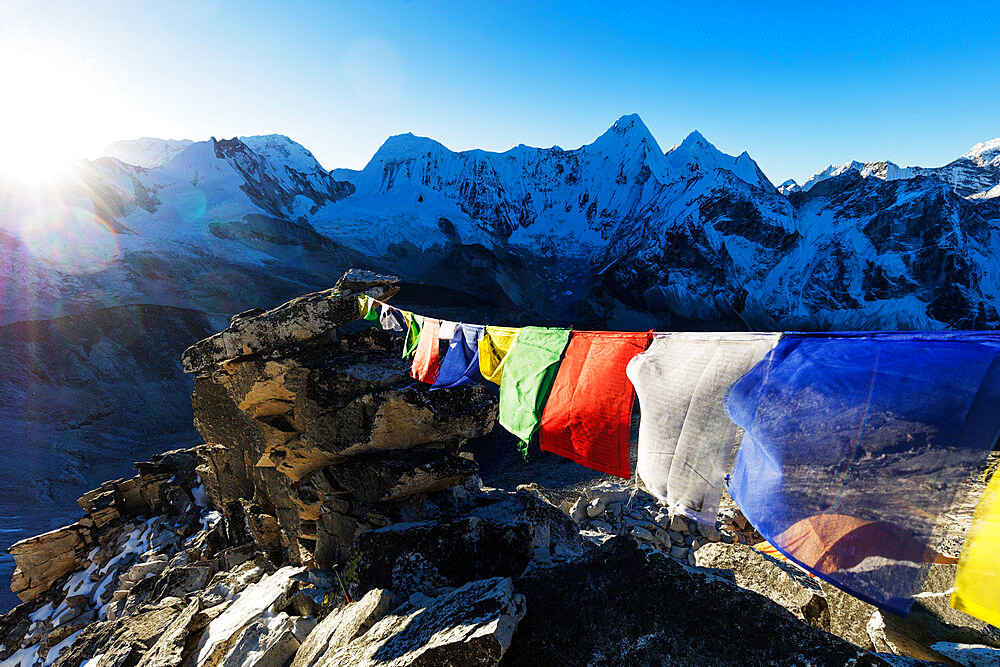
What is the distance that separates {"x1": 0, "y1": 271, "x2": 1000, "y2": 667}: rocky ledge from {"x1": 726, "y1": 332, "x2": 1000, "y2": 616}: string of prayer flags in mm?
1001

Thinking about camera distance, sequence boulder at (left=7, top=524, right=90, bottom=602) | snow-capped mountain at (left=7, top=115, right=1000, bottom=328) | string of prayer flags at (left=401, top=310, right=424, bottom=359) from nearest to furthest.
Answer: string of prayer flags at (left=401, top=310, right=424, bottom=359)
boulder at (left=7, top=524, right=90, bottom=602)
snow-capped mountain at (left=7, top=115, right=1000, bottom=328)

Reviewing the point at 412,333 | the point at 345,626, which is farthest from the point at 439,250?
the point at 345,626

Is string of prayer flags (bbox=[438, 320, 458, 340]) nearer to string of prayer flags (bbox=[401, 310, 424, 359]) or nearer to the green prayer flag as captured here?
string of prayer flags (bbox=[401, 310, 424, 359])

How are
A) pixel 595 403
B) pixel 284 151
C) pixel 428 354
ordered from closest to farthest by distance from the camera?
pixel 595 403, pixel 428 354, pixel 284 151

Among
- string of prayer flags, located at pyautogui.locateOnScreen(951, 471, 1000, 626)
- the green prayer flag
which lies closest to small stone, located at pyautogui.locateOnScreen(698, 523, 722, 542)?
the green prayer flag

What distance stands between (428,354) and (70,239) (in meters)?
46.6

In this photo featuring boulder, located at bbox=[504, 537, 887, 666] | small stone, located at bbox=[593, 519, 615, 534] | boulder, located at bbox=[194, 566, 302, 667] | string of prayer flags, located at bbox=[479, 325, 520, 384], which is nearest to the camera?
boulder, located at bbox=[504, 537, 887, 666]

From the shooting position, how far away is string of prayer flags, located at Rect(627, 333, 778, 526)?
8.59 ft

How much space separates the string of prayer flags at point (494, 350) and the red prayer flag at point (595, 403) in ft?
3.98

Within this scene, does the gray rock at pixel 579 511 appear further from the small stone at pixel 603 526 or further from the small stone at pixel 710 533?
the small stone at pixel 710 533

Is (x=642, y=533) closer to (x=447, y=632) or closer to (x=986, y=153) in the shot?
(x=447, y=632)

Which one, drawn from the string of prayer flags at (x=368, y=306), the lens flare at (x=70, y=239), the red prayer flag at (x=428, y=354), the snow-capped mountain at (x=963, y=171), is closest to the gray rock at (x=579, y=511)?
the red prayer flag at (x=428, y=354)

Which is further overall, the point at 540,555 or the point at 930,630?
the point at 540,555

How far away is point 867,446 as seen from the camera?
77.5 inches
